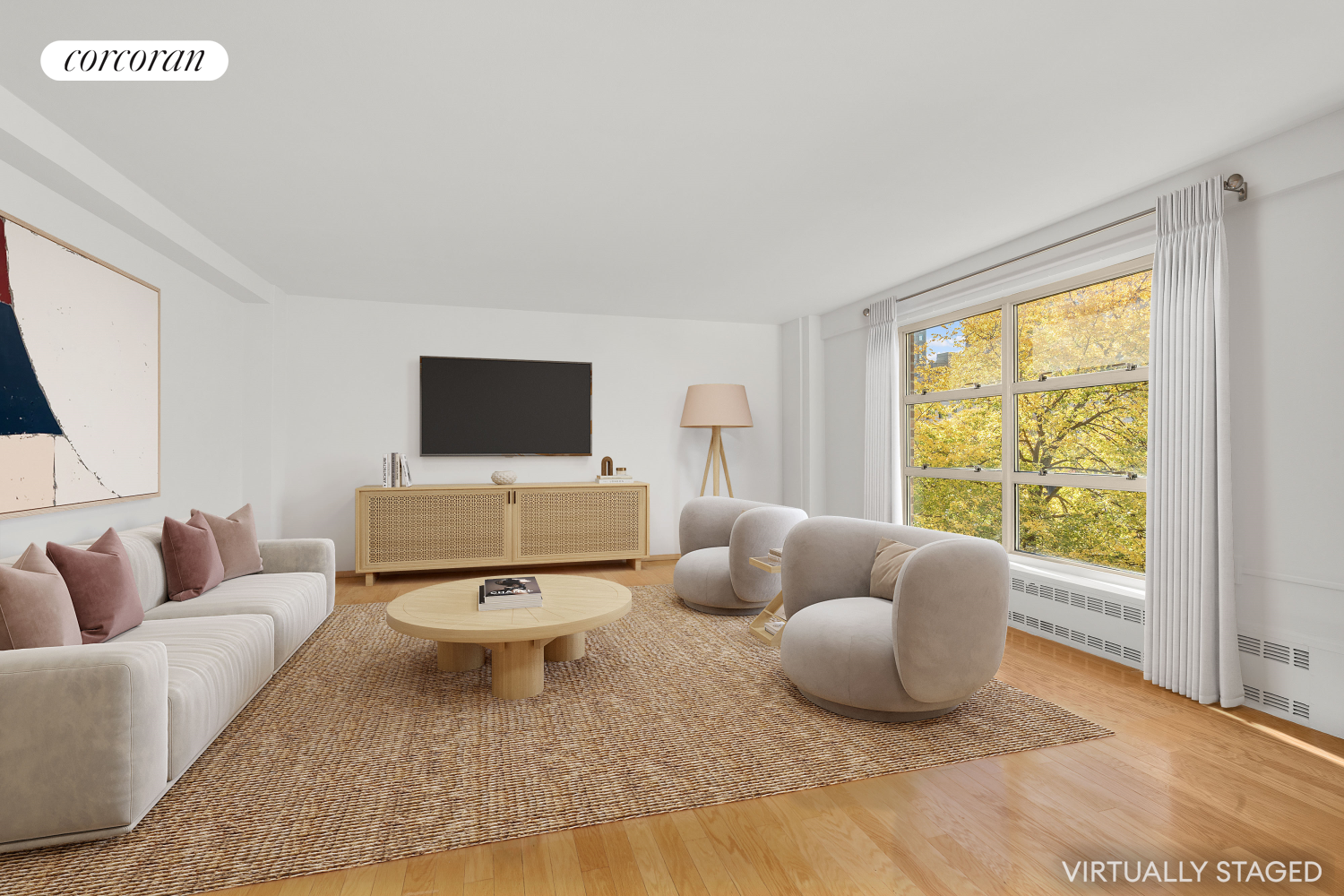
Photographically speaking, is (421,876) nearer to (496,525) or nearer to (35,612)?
(35,612)

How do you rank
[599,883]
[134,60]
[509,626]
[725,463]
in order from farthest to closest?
1. [725,463]
2. [509,626]
3. [134,60]
4. [599,883]

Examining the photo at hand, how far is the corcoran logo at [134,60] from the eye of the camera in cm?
200

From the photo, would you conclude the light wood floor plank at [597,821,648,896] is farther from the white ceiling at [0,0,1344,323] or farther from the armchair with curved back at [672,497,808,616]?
the white ceiling at [0,0,1344,323]

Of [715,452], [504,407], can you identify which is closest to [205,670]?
[504,407]

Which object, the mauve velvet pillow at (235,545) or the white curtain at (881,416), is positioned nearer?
the mauve velvet pillow at (235,545)

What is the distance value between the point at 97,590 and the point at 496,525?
3053 millimetres

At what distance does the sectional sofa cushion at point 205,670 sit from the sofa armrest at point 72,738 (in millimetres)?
196

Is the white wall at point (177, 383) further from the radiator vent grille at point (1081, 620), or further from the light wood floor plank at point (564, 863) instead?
the radiator vent grille at point (1081, 620)

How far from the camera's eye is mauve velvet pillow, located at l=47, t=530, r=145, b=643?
226cm

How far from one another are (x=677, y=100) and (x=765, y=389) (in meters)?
4.38

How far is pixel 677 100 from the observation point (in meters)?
2.32

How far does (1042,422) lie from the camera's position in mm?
3934

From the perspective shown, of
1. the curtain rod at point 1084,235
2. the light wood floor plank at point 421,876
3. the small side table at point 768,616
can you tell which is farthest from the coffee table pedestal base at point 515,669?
the curtain rod at point 1084,235

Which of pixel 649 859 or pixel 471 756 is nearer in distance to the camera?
pixel 649 859
